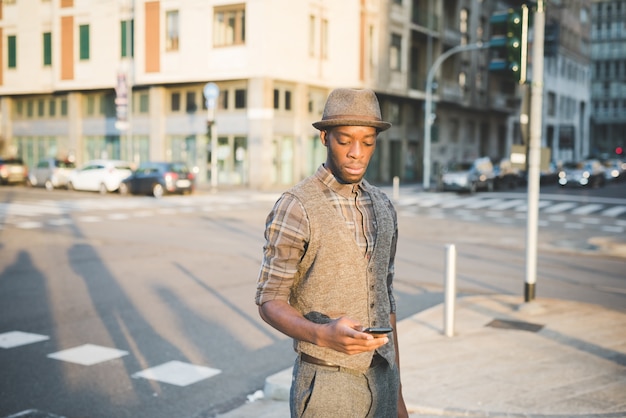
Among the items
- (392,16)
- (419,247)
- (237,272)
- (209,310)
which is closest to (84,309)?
(209,310)

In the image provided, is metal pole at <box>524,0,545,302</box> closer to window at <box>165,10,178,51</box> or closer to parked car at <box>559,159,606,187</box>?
window at <box>165,10,178,51</box>

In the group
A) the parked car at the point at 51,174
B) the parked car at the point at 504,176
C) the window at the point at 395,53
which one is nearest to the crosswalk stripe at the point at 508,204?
the parked car at the point at 504,176

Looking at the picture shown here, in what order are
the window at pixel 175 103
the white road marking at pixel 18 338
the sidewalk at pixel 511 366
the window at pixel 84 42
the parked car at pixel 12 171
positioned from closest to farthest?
the sidewalk at pixel 511 366 < the white road marking at pixel 18 338 < the parked car at pixel 12 171 < the window at pixel 175 103 < the window at pixel 84 42

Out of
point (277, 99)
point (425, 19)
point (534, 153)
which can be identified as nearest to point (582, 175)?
point (425, 19)

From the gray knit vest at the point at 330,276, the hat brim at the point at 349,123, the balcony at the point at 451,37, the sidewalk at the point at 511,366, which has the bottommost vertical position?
the sidewalk at the point at 511,366

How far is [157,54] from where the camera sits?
39.2 meters

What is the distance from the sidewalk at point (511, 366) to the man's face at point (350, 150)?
9.81 ft

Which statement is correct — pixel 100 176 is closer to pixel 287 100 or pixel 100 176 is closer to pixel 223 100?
pixel 223 100

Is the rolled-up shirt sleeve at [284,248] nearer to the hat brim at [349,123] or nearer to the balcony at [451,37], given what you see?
the hat brim at [349,123]

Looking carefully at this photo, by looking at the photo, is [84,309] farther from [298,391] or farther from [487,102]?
[487,102]

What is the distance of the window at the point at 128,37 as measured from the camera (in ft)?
132

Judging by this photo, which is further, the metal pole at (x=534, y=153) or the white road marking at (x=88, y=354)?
the metal pole at (x=534, y=153)

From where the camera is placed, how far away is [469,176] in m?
35.3

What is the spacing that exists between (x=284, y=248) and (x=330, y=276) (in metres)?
0.20
